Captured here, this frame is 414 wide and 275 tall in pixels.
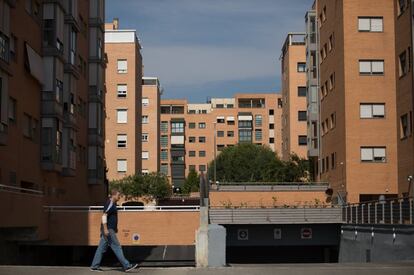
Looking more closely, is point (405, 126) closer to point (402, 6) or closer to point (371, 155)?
point (402, 6)

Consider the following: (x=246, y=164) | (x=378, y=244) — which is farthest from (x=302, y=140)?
(x=378, y=244)

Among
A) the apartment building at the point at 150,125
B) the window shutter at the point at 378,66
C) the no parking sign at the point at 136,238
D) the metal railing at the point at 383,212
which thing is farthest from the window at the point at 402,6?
the apartment building at the point at 150,125

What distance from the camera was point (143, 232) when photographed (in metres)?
42.8

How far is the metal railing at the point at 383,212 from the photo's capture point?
29641mm

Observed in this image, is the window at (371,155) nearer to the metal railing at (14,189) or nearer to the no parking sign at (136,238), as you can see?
the no parking sign at (136,238)

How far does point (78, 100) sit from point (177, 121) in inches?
3650

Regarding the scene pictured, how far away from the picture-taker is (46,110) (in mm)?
40875

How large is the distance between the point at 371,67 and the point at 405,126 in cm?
1368

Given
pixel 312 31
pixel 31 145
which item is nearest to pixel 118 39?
pixel 312 31

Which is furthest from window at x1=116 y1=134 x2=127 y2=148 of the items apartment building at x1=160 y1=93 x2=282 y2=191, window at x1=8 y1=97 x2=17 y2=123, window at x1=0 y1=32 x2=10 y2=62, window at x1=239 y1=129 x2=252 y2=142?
window at x1=239 y1=129 x2=252 y2=142

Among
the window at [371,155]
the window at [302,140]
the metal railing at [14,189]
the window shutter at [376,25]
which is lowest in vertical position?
the metal railing at [14,189]

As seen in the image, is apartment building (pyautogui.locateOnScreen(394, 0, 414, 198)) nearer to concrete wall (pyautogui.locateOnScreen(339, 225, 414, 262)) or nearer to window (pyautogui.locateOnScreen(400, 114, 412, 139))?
window (pyautogui.locateOnScreen(400, 114, 412, 139))

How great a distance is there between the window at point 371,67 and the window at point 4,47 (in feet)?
87.0

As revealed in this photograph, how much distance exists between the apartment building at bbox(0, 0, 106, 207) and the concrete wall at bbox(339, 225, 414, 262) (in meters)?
15.8
